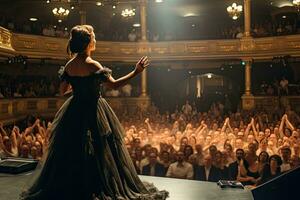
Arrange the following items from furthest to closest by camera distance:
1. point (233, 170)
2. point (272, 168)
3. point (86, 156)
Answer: point (233, 170), point (272, 168), point (86, 156)

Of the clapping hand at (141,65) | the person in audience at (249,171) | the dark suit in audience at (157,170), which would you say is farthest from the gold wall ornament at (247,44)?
the clapping hand at (141,65)

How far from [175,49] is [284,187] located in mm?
16542

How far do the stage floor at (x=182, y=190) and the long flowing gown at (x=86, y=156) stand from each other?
0.44m

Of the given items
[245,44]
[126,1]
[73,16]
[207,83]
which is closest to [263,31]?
[245,44]

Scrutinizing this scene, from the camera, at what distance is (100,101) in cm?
311

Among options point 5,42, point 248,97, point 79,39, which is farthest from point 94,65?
point 248,97

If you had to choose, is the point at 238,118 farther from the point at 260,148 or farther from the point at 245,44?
the point at 245,44

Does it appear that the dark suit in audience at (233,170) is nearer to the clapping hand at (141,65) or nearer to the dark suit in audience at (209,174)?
the dark suit in audience at (209,174)

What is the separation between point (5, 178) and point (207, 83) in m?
19.5

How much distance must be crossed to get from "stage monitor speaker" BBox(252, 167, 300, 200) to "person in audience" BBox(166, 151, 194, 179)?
3.20m

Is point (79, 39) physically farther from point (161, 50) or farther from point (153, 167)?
point (161, 50)

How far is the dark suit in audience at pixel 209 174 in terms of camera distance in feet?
21.6

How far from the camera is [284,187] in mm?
3088

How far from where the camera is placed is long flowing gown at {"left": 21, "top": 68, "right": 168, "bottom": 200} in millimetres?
2924
